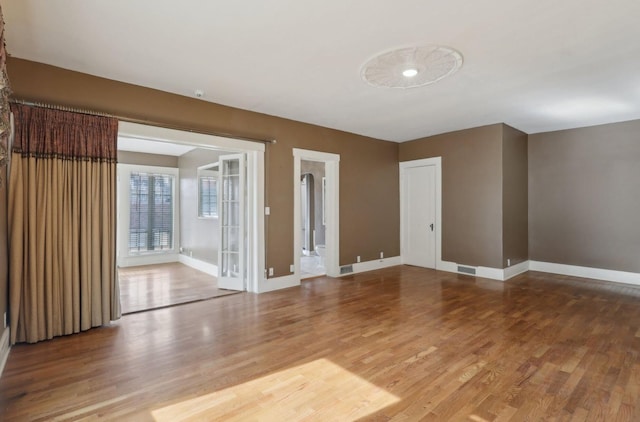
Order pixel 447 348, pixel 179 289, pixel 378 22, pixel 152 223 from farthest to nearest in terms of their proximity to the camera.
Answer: pixel 152 223 → pixel 179 289 → pixel 447 348 → pixel 378 22

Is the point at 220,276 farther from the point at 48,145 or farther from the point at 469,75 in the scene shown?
the point at 469,75

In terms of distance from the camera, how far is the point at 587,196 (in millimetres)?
5629

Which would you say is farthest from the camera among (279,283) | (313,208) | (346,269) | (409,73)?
(313,208)

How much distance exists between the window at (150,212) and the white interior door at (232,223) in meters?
3.26

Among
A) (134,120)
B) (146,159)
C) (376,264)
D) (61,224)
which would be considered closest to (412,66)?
(134,120)

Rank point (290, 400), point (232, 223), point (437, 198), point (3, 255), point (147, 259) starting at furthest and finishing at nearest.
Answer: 1. point (147, 259)
2. point (437, 198)
3. point (232, 223)
4. point (3, 255)
5. point (290, 400)

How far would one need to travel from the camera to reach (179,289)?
502 centimetres

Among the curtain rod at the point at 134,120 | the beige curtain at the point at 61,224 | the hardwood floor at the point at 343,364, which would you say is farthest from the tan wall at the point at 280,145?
the hardwood floor at the point at 343,364

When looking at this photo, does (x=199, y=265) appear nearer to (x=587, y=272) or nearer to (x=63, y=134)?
(x=63, y=134)

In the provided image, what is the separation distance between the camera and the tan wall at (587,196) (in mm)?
5234

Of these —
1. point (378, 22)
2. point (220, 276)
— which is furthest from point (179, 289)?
point (378, 22)

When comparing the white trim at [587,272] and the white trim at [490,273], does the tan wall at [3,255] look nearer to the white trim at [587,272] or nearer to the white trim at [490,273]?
the white trim at [490,273]

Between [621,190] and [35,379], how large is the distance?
25.7 ft

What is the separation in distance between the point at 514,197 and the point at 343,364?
15.9ft
